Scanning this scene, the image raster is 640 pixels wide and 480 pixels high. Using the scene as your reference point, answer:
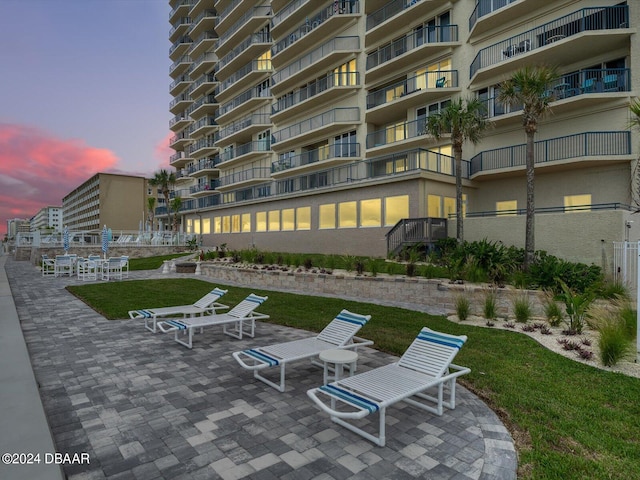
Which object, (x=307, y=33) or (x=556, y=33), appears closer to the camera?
(x=556, y=33)

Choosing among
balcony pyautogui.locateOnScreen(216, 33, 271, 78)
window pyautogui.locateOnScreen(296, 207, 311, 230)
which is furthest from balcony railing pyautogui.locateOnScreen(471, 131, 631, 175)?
balcony pyautogui.locateOnScreen(216, 33, 271, 78)

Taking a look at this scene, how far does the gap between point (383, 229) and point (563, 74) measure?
12.5 metres

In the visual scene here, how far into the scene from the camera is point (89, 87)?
46094 millimetres

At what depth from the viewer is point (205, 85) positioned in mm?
49625

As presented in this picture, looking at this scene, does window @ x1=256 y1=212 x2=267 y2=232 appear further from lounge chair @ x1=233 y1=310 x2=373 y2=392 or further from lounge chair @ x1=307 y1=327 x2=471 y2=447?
lounge chair @ x1=307 y1=327 x2=471 y2=447

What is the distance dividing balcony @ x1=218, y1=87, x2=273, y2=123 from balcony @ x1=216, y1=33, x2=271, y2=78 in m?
3.81

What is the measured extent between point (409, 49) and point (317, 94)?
8572 millimetres

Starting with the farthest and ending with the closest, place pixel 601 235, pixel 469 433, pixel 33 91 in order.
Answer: pixel 33 91, pixel 601 235, pixel 469 433

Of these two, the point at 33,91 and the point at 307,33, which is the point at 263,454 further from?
the point at 33,91

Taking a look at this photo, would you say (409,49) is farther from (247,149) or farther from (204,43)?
(204,43)

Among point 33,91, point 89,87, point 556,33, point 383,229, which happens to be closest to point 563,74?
point 556,33

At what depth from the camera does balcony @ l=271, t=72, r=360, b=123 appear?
28.8 meters

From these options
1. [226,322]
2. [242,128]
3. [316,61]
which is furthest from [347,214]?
[242,128]

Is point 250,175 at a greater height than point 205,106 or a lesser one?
lesser
